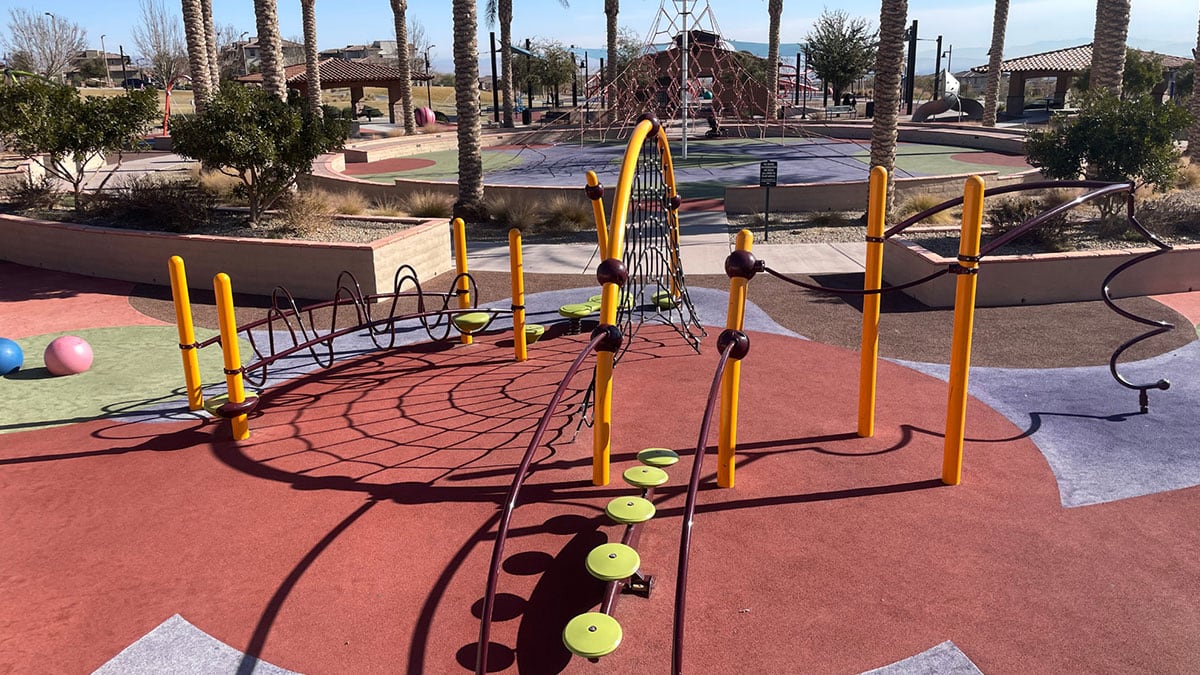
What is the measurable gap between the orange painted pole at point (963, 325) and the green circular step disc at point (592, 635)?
3080mm

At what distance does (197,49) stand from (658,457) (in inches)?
732

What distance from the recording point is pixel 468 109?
1656 centimetres

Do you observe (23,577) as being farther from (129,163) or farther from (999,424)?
(129,163)

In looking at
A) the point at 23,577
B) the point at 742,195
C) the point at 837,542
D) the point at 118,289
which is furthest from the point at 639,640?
the point at 742,195

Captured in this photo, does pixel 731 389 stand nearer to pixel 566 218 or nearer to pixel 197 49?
pixel 566 218

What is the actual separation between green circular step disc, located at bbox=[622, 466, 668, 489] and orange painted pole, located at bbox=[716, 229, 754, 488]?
582 mm

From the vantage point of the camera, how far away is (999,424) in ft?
23.4

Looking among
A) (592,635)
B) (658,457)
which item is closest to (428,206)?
(658,457)

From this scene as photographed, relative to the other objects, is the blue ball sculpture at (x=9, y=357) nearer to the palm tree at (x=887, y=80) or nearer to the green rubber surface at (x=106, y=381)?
the green rubber surface at (x=106, y=381)

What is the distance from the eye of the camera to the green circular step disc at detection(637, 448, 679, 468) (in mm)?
5891

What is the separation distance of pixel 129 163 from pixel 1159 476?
33.8 metres

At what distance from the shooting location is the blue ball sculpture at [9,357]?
339 inches

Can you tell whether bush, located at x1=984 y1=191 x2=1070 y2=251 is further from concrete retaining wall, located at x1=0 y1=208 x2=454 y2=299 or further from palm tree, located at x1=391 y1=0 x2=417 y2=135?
palm tree, located at x1=391 y1=0 x2=417 y2=135

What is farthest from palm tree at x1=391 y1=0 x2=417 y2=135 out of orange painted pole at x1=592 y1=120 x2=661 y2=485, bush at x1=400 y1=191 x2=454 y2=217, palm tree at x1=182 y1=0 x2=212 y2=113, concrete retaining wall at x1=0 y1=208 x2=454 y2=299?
orange painted pole at x1=592 y1=120 x2=661 y2=485
